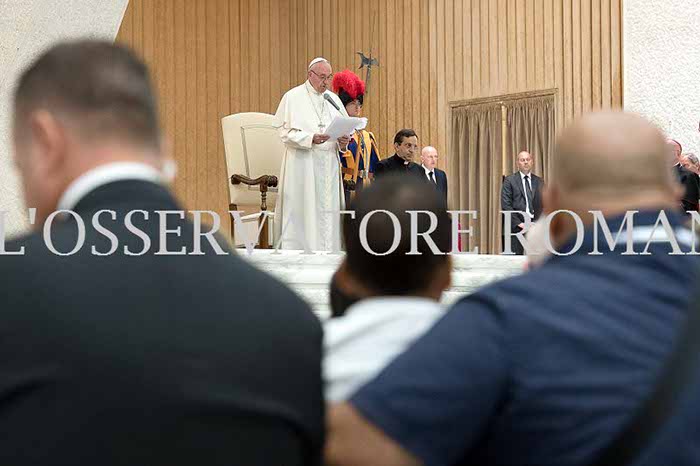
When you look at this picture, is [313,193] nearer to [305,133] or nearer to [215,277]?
[305,133]

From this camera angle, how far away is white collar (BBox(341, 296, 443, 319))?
145 cm

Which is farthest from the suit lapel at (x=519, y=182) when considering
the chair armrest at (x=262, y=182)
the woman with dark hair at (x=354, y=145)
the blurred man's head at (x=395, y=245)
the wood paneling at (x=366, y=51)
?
the blurred man's head at (x=395, y=245)

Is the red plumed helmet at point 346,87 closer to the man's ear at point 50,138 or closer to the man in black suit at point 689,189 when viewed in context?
the man in black suit at point 689,189

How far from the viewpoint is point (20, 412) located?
1.07m

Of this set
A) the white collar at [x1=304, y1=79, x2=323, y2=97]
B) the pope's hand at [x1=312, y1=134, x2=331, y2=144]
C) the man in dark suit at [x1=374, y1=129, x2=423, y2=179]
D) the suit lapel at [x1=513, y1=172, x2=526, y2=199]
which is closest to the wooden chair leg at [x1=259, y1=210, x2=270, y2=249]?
the man in dark suit at [x1=374, y1=129, x2=423, y2=179]

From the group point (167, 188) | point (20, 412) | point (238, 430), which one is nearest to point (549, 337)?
point (238, 430)

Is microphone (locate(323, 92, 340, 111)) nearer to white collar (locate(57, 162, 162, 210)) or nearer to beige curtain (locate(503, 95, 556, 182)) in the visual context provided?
beige curtain (locate(503, 95, 556, 182))

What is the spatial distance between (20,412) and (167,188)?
0.32m

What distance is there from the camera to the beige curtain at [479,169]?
11547 mm

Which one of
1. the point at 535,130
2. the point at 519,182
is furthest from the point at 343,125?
the point at 535,130

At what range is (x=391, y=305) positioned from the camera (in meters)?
1.46

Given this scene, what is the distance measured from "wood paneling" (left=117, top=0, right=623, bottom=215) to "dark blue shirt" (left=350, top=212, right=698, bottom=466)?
32.6 ft

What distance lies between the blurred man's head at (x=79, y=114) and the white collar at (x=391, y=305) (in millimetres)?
414

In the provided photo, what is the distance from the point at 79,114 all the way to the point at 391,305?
0.53m
